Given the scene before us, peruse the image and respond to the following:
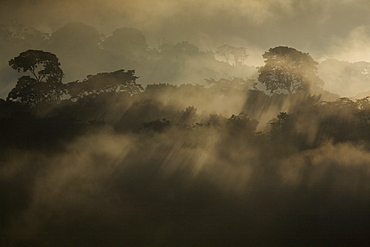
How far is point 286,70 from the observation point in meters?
59.4

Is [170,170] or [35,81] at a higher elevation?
[35,81]

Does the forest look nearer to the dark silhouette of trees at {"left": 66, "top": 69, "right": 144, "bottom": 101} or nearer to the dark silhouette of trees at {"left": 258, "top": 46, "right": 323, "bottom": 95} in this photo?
the dark silhouette of trees at {"left": 66, "top": 69, "right": 144, "bottom": 101}

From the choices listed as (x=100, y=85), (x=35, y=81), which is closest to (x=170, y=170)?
(x=100, y=85)

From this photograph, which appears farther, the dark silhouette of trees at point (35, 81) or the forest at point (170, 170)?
the dark silhouette of trees at point (35, 81)

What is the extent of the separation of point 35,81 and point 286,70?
4003cm

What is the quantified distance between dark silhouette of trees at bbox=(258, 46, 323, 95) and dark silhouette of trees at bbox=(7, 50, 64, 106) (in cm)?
3406

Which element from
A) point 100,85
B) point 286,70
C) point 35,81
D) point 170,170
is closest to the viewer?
point 170,170

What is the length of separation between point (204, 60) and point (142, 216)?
316 ft

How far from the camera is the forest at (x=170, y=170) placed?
34719 millimetres

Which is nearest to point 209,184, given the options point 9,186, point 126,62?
point 9,186

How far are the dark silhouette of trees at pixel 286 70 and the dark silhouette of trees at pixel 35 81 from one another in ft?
112

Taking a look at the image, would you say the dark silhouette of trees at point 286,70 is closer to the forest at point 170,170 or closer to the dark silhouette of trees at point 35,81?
the forest at point 170,170

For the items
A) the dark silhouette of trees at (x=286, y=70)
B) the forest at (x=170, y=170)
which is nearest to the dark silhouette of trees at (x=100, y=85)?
the forest at (x=170, y=170)

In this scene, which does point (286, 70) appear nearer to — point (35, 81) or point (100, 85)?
point (100, 85)
